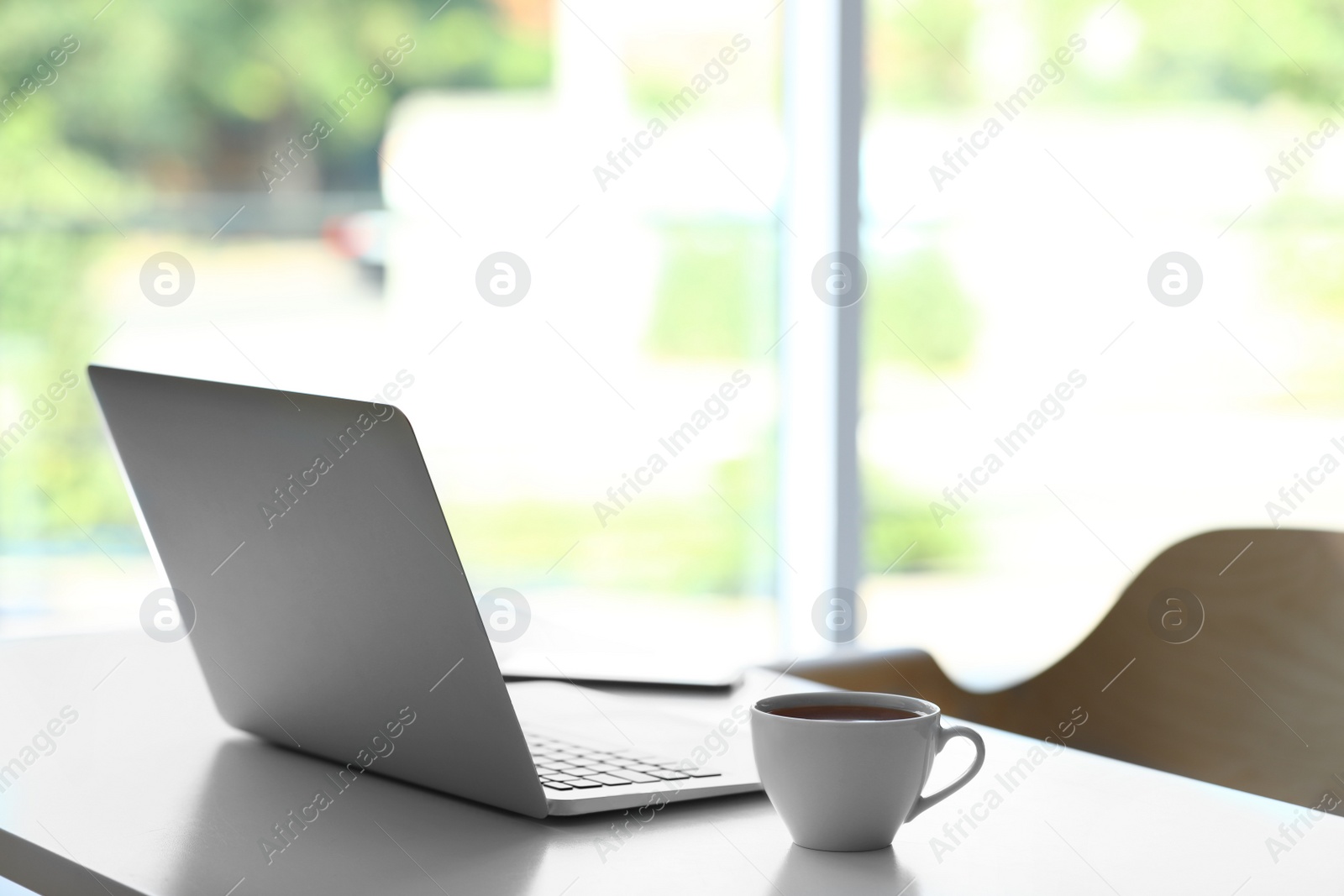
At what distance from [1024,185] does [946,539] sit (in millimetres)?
831

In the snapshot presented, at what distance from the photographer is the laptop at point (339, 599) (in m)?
0.69

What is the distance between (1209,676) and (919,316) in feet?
6.58

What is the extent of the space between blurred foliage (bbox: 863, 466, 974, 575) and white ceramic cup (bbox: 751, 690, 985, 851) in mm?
2558

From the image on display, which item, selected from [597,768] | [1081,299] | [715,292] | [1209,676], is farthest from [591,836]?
[1081,299]

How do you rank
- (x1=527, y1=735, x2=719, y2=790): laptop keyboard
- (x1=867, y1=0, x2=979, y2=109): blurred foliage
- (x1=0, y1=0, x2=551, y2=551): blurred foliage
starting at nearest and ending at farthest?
(x1=527, y1=735, x2=719, y2=790): laptop keyboard → (x1=0, y1=0, x2=551, y2=551): blurred foliage → (x1=867, y1=0, x2=979, y2=109): blurred foliage

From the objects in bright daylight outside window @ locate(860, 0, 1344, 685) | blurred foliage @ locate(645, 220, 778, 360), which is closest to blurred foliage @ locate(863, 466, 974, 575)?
bright daylight outside window @ locate(860, 0, 1344, 685)

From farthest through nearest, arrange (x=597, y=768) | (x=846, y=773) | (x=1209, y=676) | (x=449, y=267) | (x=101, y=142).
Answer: (x=449, y=267) < (x=101, y=142) < (x=1209, y=676) < (x=597, y=768) < (x=846, y=773)

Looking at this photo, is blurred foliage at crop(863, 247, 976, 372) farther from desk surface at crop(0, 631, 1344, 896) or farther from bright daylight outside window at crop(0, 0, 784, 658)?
desk surface at crop(0, 631, 1344, 896)

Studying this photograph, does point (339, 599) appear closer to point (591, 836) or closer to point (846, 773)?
point (591, 836)

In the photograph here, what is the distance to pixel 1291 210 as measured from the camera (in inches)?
123

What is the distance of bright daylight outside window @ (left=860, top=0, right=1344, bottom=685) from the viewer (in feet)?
10.2

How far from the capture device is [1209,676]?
4.30 feet

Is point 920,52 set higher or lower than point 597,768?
higher

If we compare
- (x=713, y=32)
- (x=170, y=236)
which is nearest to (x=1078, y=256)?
(x=713, y=32)
